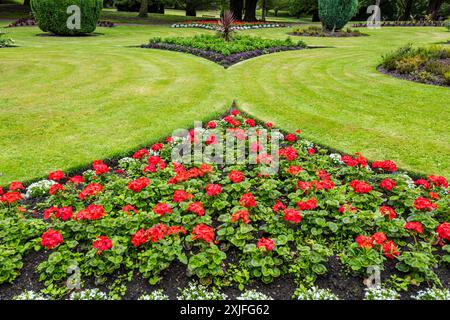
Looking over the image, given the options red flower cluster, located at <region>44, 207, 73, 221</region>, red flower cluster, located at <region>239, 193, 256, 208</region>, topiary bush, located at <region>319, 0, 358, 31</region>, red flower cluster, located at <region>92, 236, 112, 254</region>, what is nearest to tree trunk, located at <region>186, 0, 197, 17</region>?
topiary bush, located at <region>319, 0, 358, 31</region>

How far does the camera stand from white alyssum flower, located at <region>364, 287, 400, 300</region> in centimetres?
438

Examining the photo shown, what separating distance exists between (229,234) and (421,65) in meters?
14.8

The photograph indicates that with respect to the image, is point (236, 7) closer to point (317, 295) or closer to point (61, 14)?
point (61, 14)

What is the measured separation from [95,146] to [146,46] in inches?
621

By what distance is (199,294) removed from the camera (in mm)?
4441

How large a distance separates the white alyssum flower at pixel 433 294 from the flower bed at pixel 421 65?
12045mm

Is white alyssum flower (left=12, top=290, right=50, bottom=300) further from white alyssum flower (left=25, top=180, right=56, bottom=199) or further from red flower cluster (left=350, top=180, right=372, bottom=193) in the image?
red flower cluster (left=350, top=180, right=372, bottom=193)

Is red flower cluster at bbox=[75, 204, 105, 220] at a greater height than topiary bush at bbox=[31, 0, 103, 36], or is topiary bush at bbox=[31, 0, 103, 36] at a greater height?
topiary bush at bbox=[31, 0, 103, 36]

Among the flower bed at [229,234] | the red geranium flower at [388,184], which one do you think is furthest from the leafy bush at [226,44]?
the red geranium flower at [388,184]

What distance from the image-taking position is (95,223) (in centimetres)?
533

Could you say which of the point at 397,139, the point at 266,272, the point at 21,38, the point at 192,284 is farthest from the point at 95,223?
the point at 21,38

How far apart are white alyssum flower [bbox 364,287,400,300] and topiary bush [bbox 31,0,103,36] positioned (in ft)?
90.5

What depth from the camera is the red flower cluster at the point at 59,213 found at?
5172 mm

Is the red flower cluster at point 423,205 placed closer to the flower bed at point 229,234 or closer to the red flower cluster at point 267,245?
the flower bed at point 229,234
